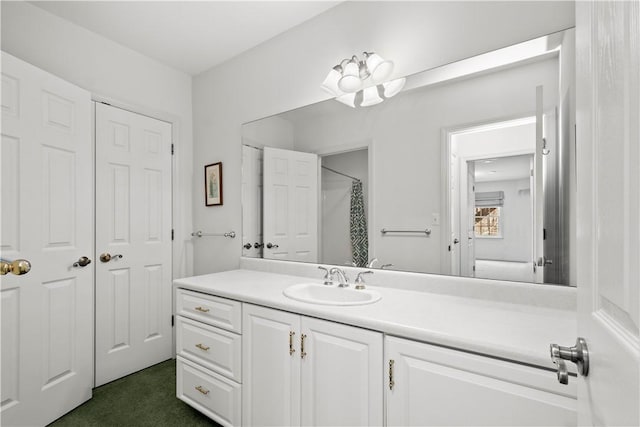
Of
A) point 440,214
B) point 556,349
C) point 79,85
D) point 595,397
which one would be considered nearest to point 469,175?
point 440,214

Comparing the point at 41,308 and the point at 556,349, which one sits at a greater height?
the point at 556,349

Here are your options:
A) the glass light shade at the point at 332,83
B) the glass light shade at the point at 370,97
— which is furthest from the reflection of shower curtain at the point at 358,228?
the glass light shade at the point at 332,83

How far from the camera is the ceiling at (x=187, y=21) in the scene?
2.01m

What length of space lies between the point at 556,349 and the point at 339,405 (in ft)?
2.94

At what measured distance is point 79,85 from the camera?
221 centimetres

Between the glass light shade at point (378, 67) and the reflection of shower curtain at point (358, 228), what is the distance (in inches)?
23.7

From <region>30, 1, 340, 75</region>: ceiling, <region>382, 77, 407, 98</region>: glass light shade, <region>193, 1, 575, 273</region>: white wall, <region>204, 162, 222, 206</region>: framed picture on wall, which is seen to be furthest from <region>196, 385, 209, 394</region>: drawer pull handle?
<region>30, 1, 340, 75</region>: ceiling

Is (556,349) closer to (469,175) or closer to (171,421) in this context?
(469,175)

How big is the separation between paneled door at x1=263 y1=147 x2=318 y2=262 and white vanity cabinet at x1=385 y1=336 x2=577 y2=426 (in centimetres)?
106

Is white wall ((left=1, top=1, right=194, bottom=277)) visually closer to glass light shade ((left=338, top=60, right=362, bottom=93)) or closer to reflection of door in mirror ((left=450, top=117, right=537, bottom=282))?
glass light shade ((left=338, top=60, right=362, bottom=93))

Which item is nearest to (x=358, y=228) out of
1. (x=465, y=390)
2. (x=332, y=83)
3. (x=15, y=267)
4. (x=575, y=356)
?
(x=332, y=83)

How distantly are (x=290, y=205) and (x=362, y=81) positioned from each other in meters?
0.92

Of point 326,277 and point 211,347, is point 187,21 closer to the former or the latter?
point 326,277

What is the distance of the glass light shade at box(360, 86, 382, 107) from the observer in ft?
5.98
